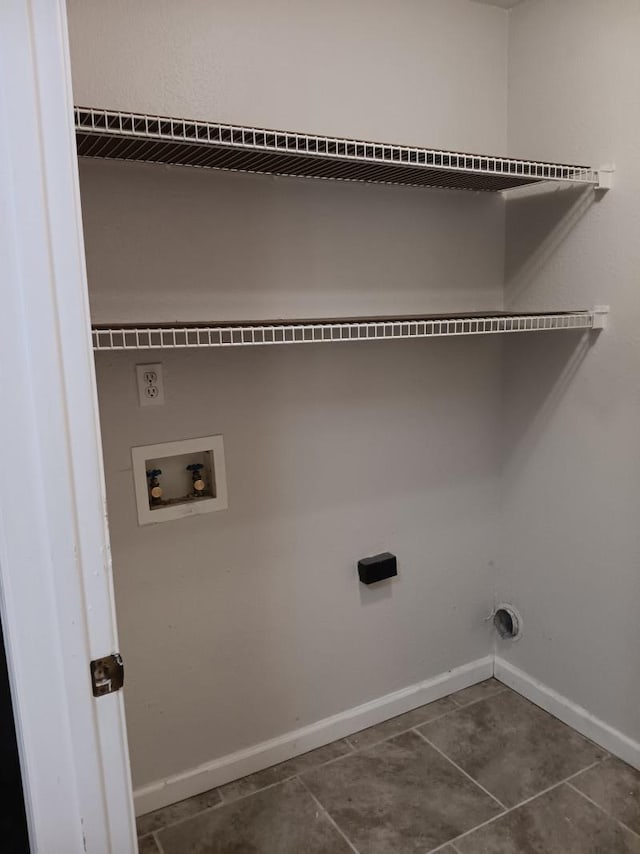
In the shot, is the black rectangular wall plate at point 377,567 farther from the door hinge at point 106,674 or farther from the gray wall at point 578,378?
the door hinge at point 106,674

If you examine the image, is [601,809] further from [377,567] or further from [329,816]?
[377,567]

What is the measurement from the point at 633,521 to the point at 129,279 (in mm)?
1486

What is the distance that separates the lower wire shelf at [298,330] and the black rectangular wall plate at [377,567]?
30.2 inches

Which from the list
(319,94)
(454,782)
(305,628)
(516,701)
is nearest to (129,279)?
(319,94)

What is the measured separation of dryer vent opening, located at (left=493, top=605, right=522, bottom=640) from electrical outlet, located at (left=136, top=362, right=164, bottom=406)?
55.9 inches

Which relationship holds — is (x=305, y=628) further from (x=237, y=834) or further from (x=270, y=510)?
(x=237, y=834)

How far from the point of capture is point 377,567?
1.99 metres

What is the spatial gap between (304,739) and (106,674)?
4.37 feet

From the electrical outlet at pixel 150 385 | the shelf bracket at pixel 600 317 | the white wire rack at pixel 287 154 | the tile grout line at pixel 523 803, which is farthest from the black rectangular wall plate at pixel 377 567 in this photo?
the white wire rack at pixel 287 154

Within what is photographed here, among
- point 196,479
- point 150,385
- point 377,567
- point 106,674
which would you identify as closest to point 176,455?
point 196,479

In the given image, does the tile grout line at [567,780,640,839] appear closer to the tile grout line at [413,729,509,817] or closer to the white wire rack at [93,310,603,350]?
the tile grout line at [413,729,509,817]

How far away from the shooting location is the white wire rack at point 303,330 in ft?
4.18

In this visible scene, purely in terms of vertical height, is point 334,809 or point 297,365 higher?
point 297,365

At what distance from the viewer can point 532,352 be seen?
208 centimetres
